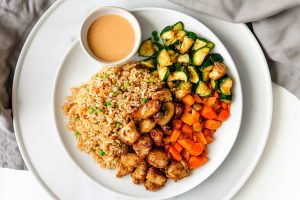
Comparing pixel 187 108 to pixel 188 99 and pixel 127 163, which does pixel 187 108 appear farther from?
pixel 127 163

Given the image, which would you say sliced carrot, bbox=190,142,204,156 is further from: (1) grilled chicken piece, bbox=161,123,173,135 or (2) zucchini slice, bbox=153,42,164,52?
(2) zucchini slice, bbox=153,42,164,52

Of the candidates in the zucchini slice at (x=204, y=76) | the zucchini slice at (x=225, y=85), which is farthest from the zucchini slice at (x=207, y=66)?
the zucchini slice at (x=225, y=85)

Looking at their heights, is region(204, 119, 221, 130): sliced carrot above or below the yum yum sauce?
below

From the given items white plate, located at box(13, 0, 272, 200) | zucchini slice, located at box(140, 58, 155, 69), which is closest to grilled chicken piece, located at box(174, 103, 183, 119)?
zucchini slice, located at box(140, 58, 155, 69)

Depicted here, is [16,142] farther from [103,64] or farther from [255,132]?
[255,132]

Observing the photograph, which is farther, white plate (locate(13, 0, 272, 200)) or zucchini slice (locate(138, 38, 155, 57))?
white plate (locate(13, 0, 272, 200))

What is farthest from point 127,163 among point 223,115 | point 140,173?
point 223,115

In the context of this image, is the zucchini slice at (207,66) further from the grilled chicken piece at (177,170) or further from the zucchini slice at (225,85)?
the grilled chicken piece at (177,170)
